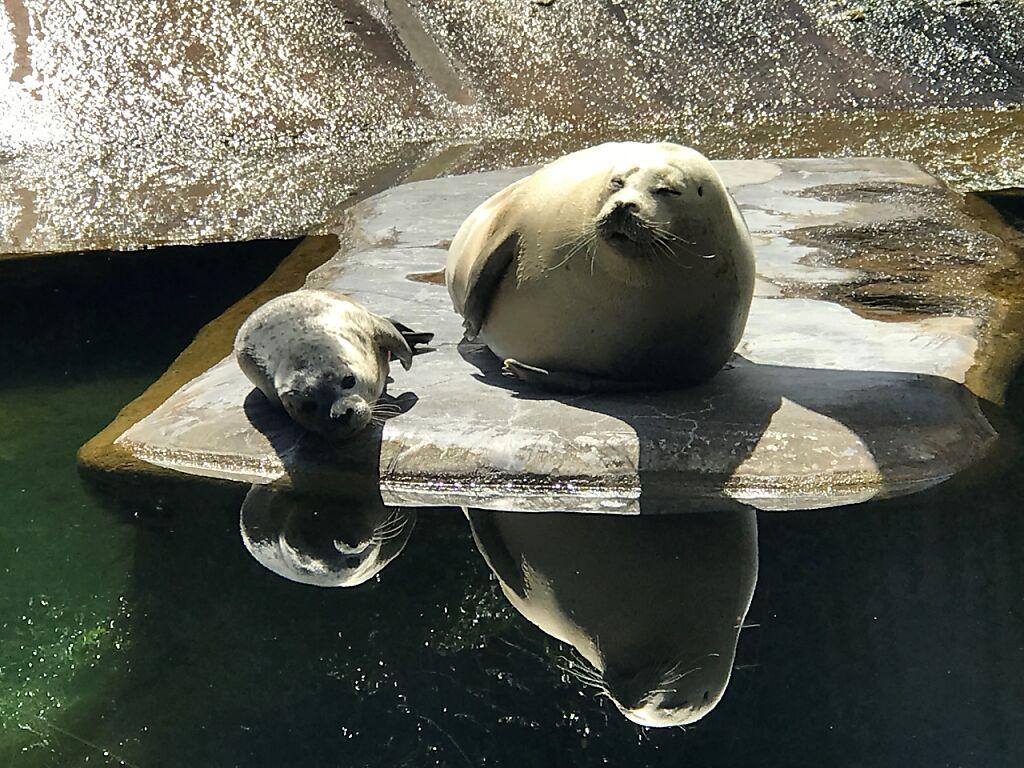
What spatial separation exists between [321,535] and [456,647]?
92cm

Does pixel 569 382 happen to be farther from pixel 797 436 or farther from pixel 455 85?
pixel 455 85

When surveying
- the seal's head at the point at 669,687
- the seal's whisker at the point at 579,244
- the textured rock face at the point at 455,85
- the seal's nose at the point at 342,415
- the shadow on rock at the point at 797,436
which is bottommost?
the textured rock face at the point at 455,85

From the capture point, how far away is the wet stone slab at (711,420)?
4.19 meters

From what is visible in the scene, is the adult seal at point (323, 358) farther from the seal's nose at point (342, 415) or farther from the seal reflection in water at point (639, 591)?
the seal reflection in water at point (639, 591)

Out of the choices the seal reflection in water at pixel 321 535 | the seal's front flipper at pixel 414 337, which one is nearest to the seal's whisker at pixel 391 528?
the seal reflection in water at pixel 321 535

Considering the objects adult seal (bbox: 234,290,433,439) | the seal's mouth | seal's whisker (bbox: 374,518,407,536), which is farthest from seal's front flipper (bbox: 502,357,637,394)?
seal's whisker (bbox: 374,518,407,536)

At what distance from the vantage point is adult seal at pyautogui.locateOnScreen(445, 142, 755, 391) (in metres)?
4.23

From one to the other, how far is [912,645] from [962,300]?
275cm

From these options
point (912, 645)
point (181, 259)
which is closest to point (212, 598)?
point (912, 645)

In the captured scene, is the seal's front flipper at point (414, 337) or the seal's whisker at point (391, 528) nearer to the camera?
the seal's whisker at point (391, 528)

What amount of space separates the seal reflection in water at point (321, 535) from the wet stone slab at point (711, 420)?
124 mm

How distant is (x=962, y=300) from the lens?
568 centimetres

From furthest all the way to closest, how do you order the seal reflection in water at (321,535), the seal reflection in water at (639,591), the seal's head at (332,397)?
1. the seal's head at (332,397)
2. the seal reflection in water at (321,535)
3. the seal reflection in water at (639,591)

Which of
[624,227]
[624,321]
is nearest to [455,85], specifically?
[624,321]
